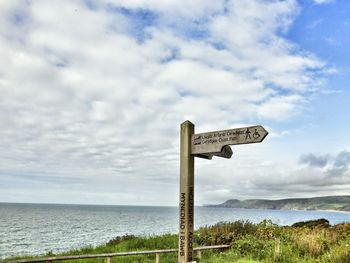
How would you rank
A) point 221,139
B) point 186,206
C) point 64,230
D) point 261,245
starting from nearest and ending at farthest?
point 221,139
point 186,206
point 261,245
point 64,230

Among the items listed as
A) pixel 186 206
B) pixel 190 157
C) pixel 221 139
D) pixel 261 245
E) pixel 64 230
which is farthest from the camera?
pixel 64 230

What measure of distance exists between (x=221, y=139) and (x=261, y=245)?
7964 mm

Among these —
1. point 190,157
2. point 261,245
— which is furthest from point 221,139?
point 261,245

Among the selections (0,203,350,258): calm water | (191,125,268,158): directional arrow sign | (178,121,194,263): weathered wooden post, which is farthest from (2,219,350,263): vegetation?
(191,125,268,158): directional arrow sign

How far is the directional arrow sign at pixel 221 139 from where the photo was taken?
19.3ft

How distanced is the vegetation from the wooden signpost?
4852 millimetres

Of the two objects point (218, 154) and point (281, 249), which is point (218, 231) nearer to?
point (281, 249)

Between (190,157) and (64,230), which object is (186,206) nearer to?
(190,157)

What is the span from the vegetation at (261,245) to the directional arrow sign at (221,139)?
17.9ft

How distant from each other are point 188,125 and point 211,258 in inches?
254

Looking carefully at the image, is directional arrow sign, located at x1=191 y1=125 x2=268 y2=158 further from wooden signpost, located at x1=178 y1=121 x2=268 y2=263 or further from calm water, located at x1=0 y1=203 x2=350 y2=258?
calm water, located at x1=0 y1=203 x2=350 y2=258

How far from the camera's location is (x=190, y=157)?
6750 mm

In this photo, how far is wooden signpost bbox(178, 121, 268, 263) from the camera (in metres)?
6.37

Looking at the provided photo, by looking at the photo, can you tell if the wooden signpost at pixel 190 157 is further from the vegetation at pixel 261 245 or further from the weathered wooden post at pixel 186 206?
the vegetation at pixel 261 245
